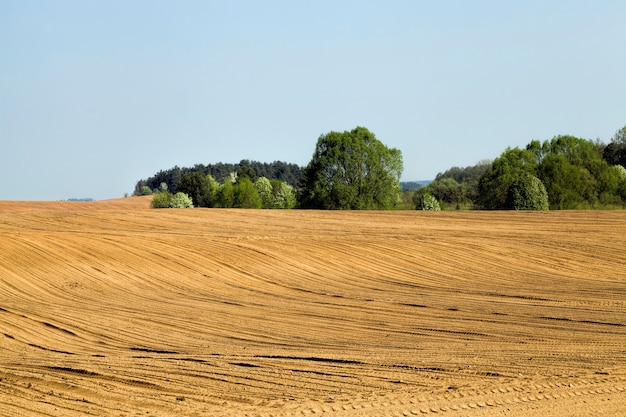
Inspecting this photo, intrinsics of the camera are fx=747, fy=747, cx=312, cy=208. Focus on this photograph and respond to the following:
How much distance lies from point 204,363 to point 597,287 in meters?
13.2

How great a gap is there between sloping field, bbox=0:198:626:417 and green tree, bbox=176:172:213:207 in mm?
42411

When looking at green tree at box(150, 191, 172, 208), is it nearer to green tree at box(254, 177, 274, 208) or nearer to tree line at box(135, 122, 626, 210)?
tree line at box(135, 122, 626, 210)

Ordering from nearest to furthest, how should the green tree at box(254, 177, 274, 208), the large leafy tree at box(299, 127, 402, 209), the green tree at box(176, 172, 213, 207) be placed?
Result: the large leafy tree at box(299, 127, 402, 209) → the green tree at box(176, 172, 213, 207) → the green tree at box(254, 177, 274, 208)

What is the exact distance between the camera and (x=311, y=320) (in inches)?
620

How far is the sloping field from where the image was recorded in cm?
922

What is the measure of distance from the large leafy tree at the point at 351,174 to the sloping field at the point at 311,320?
24.5 meters

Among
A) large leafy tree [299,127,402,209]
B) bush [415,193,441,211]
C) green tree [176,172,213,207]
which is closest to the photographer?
bush [415,193,441,211]

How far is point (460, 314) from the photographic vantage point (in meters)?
16.1

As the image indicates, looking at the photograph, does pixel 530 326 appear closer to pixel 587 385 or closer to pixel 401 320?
pixel 401 320

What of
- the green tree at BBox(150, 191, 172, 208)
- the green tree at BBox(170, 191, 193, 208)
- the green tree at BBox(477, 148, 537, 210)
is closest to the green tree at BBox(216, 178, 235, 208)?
the green tree at BBox(170, 191, 193, 208)

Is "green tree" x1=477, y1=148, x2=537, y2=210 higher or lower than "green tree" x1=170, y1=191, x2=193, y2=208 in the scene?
higher

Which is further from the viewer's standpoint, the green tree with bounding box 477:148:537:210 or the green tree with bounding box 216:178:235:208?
the green tree with bounding box 216:178:235:208

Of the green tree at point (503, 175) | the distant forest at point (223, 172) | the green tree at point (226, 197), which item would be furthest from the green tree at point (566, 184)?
the distant forest at point (223, 172)

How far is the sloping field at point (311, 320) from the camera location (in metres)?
9.22
